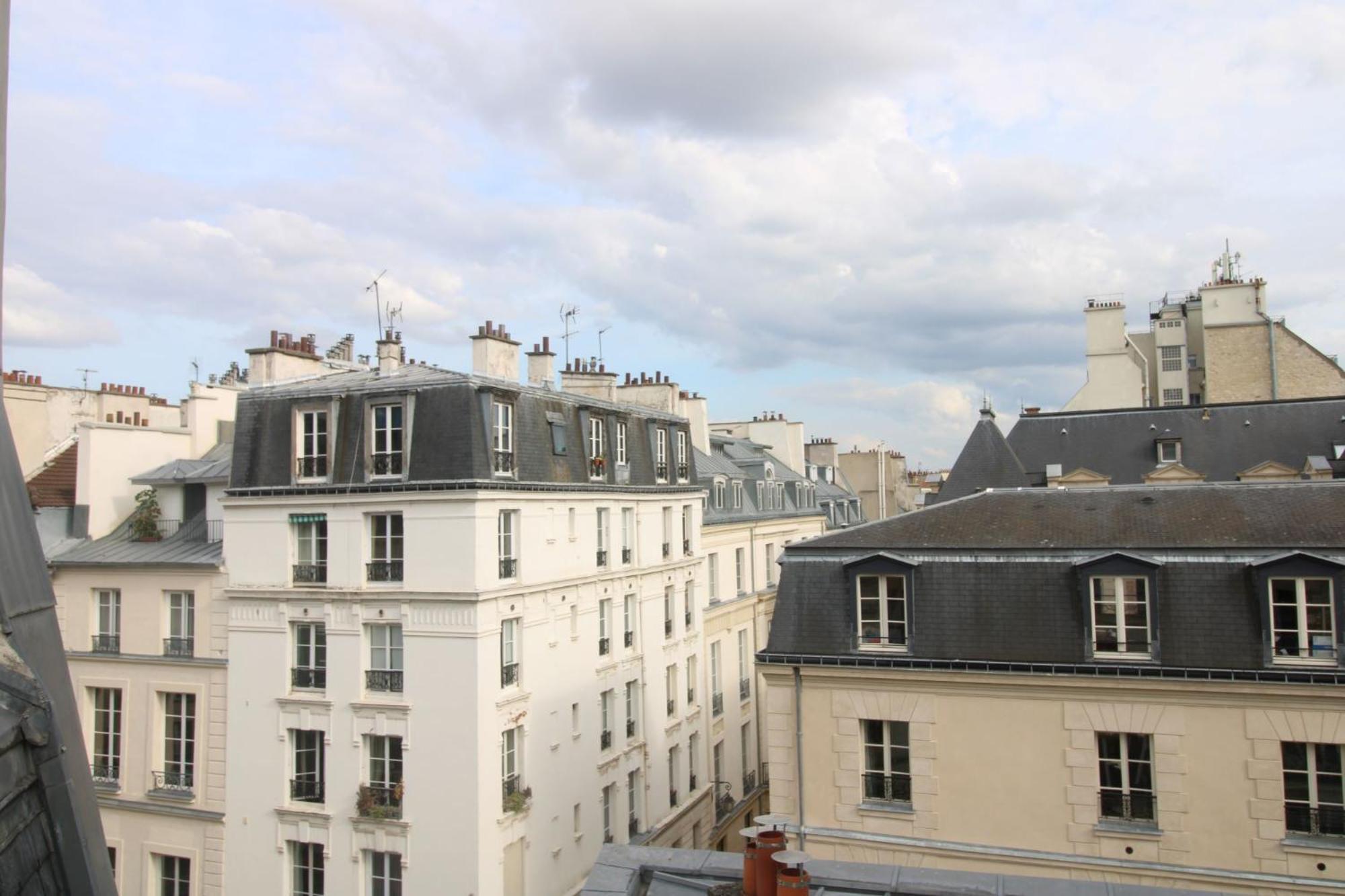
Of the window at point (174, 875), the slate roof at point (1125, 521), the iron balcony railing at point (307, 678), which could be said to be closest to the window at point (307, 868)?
the window at point (174, 875)

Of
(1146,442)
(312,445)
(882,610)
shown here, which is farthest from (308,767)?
(1146,442)

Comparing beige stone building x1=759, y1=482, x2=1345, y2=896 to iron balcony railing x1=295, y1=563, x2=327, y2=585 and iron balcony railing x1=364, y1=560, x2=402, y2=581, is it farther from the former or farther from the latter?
iron balcony railing x1=295, y1=563, x2=327, y2=585

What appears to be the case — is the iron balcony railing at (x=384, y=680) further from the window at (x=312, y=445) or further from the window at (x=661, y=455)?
the window at (x=661, y=455)

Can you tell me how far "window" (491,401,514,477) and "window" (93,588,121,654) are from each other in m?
10.2

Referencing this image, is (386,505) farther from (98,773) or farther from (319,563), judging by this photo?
(98,773)

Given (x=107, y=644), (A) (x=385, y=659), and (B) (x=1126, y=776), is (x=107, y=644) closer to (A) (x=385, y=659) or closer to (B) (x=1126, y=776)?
(A) (x=385, y=659)

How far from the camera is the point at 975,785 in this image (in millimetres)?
13977

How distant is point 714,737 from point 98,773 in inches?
684

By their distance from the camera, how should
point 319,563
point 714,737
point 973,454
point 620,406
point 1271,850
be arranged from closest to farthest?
point 1271,850, point 319,563, point 620,406, point 714,737, point 973,454

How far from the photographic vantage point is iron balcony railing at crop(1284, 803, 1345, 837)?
40.5ft

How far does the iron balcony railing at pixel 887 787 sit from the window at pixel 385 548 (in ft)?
33.5

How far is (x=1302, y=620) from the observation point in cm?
1277

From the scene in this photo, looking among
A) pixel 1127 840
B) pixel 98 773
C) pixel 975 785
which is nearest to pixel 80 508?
pixel 98 773

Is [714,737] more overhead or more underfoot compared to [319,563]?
more underfoot
